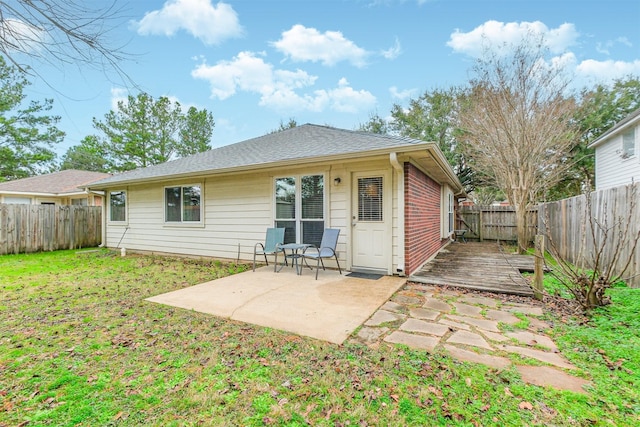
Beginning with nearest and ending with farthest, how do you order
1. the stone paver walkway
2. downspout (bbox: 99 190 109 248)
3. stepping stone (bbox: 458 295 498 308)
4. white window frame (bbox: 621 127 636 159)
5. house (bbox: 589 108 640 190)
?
the stone paver walkway → stepping stone (bbox: 458 295 498 308) → house (bbox: 589 108 640 190) → white window frame (bbox: 621 127 636 159) → downspout (bbox: 99 190 109 248)

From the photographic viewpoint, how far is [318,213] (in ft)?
20.7

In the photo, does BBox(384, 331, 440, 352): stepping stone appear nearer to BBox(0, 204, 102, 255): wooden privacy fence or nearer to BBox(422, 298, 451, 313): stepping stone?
BBox(422, 298, 451, 313): stepping stone

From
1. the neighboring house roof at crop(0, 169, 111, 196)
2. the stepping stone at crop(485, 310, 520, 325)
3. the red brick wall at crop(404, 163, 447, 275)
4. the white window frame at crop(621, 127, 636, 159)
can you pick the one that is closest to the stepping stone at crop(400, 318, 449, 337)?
the stepping stone at crop(485, 310, 520, 325)

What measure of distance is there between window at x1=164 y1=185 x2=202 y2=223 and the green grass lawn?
15.6 feet

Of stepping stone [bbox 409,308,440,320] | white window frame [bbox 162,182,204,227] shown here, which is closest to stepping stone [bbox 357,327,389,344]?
stepping stone [bbox 409,308,440,320]

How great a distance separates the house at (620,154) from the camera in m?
9.26

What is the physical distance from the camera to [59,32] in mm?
2029

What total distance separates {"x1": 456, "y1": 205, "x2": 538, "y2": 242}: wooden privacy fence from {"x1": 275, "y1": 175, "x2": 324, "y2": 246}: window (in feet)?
33.2

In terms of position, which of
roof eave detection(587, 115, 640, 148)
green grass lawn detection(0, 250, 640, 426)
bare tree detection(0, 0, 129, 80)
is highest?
roof eave detection(587, 115, 640, 148)

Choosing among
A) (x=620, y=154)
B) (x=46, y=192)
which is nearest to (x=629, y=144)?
(x=620, y=154)

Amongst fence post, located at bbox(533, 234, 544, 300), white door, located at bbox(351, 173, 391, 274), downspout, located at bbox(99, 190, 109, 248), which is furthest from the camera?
downspout, located at bbox(99, 190, 109, 248)

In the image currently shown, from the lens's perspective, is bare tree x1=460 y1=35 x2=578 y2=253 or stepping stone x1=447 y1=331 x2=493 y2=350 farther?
bare tree x1=460 y1=35 x2=578 y2=253

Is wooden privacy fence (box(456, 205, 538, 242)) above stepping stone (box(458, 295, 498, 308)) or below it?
above

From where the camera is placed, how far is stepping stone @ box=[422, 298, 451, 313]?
12.4 feet
